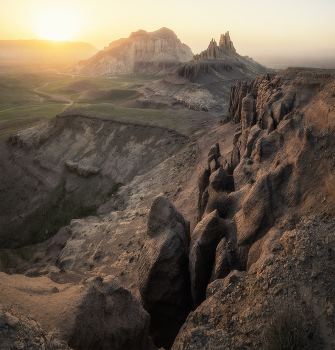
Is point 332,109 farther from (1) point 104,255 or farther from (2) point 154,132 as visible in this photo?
(2) point 154,132

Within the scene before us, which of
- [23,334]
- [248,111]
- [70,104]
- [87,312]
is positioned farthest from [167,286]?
[70,104]

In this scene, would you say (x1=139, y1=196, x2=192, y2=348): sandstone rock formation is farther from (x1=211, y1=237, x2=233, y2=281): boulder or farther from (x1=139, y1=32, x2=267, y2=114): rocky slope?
(x1=139, y1=32, x2=267, y2=114): rocky slope

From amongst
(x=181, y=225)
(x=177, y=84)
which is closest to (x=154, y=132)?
(x=181, y=225)

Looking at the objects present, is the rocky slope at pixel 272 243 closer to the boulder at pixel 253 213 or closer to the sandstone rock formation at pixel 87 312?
the boulder at pixel 253 213

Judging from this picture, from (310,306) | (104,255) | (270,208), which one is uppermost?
(270,208)

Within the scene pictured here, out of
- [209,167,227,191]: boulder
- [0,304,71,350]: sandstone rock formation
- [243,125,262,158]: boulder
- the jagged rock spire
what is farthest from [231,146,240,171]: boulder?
the jagged rock spire

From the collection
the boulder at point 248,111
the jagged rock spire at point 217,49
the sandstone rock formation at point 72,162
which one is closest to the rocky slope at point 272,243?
the boulder at point 248,111
